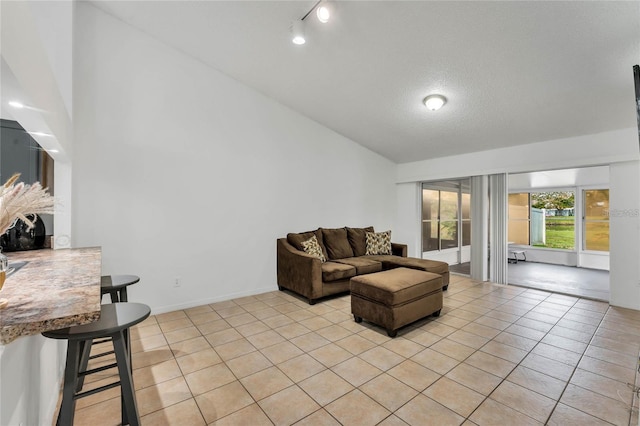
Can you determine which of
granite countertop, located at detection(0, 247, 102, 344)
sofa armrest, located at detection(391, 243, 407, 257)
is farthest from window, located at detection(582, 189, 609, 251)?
granite countertop, located at detection(0, 247, 102, 344)

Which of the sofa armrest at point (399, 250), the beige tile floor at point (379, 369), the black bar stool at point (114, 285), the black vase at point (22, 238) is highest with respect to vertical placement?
the black vase at point (22, 238)

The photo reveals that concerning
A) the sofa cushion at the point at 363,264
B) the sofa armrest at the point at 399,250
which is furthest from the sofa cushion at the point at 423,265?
the sofa armrest at the point at 399,250

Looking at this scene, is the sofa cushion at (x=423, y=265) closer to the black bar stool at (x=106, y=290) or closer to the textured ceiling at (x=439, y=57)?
the textured ceiling at (x=439, y=57)

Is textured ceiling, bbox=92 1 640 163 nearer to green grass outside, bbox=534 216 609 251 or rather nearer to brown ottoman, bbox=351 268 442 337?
brown ottoman, bbox=351 268 442 337

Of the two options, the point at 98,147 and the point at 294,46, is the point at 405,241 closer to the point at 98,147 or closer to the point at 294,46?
the point at 294,46

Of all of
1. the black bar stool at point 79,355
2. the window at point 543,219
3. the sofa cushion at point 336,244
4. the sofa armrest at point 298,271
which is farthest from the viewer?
the window at point 543,219

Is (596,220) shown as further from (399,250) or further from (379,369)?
(379,369)

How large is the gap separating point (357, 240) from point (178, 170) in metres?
3.09

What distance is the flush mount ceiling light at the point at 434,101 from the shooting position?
3607 mm

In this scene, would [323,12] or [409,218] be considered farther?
[409,218]

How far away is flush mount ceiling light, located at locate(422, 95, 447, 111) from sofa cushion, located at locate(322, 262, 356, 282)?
2.42m

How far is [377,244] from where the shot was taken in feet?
17.3

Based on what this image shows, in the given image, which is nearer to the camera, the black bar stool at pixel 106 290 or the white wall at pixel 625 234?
the black bar stool at pixel 106 290

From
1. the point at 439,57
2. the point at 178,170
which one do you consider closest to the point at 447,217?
the point at 439,57
